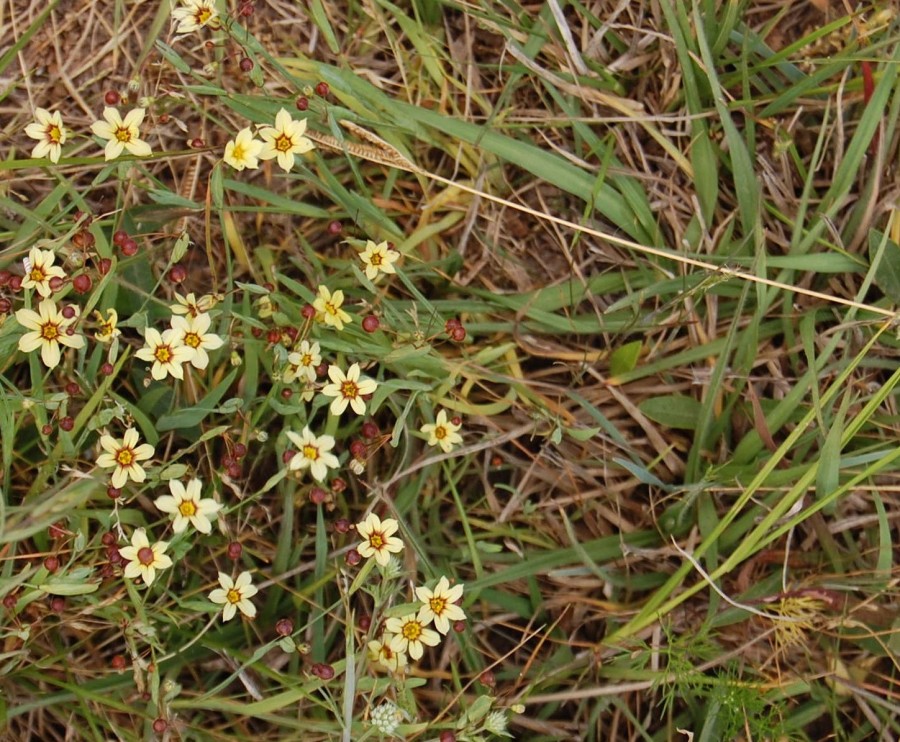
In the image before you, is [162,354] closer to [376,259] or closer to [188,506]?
[188,506]

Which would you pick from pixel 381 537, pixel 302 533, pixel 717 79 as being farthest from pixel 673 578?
pixel 717 79

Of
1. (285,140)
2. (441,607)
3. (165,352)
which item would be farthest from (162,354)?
(441,607)

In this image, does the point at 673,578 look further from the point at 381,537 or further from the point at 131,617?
the point at 131,617

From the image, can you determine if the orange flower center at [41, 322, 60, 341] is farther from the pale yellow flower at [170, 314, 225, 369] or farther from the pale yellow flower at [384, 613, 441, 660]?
the pale yellow flower at [384, 613, 441, 660]

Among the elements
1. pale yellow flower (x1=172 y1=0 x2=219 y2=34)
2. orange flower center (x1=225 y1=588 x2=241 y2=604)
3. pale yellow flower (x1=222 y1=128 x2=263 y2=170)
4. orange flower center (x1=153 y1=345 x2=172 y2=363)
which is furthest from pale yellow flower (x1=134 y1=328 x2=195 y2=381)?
pale yellow flower (x1=172 y1=0 x2=219 y2=34)

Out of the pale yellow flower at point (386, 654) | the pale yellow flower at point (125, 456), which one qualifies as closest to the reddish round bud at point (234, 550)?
the pale yellow flower at point (125, 456)

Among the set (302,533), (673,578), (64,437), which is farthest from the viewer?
(302,533)
